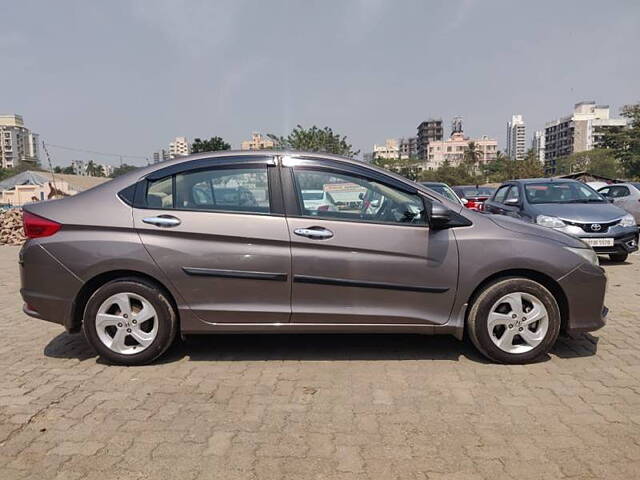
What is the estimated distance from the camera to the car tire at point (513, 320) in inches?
143

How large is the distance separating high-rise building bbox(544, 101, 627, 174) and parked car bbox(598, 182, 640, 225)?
328 feet

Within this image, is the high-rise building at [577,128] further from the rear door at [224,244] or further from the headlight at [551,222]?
the rear door at [224,244]

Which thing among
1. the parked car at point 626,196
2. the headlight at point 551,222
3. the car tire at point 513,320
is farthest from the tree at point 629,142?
the car tire at point 513,320

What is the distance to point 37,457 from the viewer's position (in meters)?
2.55

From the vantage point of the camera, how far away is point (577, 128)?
11175cm

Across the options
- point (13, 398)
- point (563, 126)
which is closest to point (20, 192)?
point (13, 398)

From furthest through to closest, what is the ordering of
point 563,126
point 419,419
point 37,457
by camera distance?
point 563,126 → point 419,419 → point 37,457

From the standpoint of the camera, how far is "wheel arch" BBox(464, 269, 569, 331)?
12.1 feet

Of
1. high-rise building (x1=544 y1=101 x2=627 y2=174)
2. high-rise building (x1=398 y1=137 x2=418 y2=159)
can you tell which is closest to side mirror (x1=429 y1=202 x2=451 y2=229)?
high-rise building (x1=544 y1=101 x2=627 y2=174)

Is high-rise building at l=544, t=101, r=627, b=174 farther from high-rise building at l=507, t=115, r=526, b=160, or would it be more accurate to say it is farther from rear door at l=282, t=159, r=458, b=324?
rear door at l=282, t=159, r=458, b=324

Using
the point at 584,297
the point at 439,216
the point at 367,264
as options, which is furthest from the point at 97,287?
the point at 584,297

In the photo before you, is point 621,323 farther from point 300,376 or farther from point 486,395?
point 300,376

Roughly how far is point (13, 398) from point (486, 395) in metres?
3.18

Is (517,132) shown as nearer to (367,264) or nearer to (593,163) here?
(593,163)
